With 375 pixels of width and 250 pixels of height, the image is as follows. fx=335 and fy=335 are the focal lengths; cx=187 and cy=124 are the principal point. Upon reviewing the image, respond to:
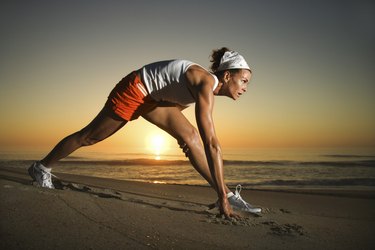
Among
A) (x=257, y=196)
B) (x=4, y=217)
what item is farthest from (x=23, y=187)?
(x=257, y=196)

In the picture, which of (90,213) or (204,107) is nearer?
(90,213)

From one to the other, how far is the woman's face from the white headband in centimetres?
5

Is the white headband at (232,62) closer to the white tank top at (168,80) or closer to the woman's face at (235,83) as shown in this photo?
the woman's face at (235,83)

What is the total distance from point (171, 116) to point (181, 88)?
388 mm

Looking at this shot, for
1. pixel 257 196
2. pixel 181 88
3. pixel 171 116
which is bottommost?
pixel 257 196

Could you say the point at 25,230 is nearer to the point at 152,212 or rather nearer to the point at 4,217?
the point at 4,217

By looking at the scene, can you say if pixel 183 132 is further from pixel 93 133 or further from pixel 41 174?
pixel 41 174

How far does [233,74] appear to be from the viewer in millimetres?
3000

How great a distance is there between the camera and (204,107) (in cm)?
261

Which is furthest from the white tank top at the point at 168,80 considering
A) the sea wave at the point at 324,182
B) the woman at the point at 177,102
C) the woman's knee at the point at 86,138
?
the sea wave at the point at 324,182

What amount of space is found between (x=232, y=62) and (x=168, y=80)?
59 centimetres

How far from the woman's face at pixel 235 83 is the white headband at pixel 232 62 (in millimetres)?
48

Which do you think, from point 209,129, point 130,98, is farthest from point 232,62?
point 130,98

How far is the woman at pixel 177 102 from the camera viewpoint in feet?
8.87
